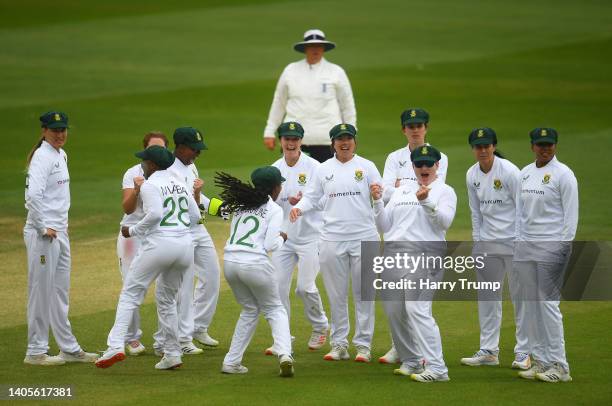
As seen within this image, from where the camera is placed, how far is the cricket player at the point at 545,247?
1081 cm

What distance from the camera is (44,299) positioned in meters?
11.7

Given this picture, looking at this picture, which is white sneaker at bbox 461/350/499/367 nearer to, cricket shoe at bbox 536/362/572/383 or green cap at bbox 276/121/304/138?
cricket shoe at bbox 536/362/572/383

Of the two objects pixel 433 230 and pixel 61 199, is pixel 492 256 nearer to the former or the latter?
pixel 433 230

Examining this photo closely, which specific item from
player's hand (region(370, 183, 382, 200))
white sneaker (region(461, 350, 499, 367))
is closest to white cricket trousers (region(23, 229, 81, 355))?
player's hand (region(370, 183, 382, 200))

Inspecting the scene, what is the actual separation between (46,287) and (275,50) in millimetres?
23843

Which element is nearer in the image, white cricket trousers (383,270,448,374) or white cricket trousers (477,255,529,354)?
white cricket trousers (383,270,448,374)

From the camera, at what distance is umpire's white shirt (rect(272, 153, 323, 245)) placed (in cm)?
1259

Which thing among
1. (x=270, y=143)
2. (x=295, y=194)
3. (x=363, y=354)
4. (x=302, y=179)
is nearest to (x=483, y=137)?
(x=302, y=179)

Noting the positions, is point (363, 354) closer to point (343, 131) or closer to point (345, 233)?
point (345, 233)

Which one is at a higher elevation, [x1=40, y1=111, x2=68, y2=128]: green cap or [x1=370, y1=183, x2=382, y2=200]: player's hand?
[x1=40, y1=111, x2=68, y2=128]: green cap

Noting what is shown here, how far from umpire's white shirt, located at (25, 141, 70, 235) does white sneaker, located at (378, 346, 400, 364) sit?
12.1ft

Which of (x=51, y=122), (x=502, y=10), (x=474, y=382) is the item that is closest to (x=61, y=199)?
(x=51, y=122)

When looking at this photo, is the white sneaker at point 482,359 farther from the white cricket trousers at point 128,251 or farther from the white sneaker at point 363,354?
the white cricket trousers at point 128,251

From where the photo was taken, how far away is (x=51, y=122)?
1181 centimetres
